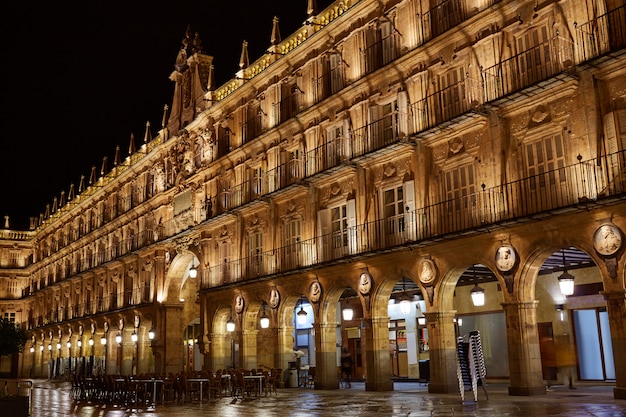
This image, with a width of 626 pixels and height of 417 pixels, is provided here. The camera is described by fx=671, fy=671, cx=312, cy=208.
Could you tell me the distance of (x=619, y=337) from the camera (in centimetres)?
1620

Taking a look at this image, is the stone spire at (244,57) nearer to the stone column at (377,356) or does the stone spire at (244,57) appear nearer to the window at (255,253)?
the window at (255,253)

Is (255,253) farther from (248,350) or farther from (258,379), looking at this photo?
(258,379)

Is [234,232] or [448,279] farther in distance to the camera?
[234,232]

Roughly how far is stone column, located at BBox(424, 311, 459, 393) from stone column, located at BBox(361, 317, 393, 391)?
7.79ft

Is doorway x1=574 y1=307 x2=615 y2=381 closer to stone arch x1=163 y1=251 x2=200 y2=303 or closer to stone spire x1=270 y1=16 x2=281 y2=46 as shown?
stone spire x1=270 y1=16 x2=281 y2=46

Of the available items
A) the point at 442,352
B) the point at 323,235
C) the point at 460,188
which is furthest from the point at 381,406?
the point at 323,235

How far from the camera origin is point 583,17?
59.5 ft

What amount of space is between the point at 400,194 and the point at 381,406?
27.6 ft

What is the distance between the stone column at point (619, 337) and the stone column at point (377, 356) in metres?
8.64

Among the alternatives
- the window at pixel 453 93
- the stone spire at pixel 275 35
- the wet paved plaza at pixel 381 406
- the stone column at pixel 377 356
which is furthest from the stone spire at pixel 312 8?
the wet paved plaza at pixel 381 406

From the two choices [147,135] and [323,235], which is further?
[147,135]

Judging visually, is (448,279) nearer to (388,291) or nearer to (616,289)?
(388,291)

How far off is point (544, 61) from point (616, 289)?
686cm

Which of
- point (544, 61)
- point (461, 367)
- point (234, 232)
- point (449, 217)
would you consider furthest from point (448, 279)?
point (234, 232)
